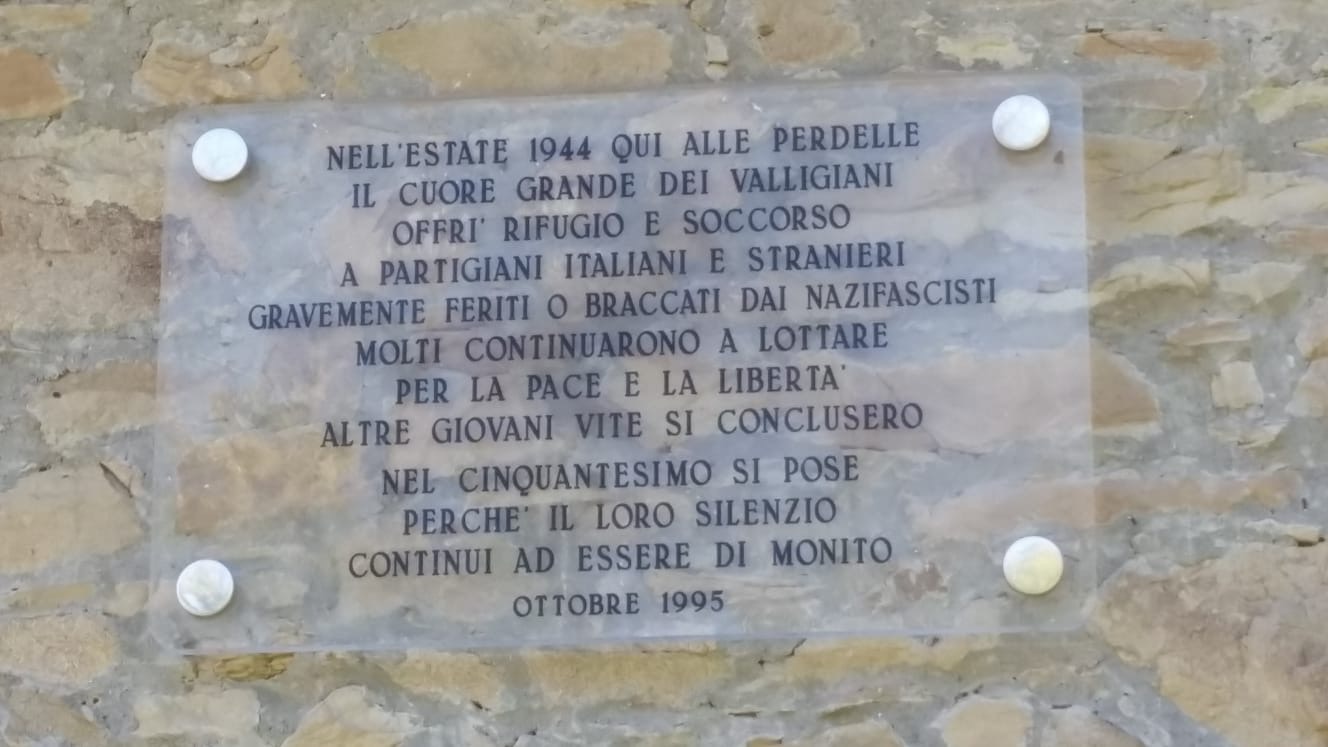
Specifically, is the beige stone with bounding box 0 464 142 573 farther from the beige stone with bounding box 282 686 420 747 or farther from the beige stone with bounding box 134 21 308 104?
the beige stone with bounding box 134 21 308 104

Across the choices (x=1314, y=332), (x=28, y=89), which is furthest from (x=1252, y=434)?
(x=28, y=89)

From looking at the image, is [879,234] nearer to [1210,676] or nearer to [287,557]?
[1210,676]

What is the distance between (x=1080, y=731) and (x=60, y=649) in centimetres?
154

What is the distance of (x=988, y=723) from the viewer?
260 centimetres

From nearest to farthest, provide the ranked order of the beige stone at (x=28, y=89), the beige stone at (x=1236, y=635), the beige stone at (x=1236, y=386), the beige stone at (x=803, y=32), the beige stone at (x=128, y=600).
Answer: the beige stone at (x=1236, y=635)
the beige stone at (x=1236, y=386)
the beige stone at (x=128, y=600)
the beige stone at (x=803, y=32)
the beige stone at (x=28, y=89)

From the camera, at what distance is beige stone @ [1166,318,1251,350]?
270 cm

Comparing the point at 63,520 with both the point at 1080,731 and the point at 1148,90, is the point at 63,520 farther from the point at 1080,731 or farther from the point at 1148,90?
the point at 1148,90

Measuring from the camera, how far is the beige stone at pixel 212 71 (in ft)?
9.73

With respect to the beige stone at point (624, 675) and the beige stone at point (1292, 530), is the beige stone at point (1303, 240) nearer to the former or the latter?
the beige stone at point (1292, 530)

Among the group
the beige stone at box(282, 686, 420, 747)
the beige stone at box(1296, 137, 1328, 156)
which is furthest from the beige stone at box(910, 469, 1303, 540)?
the beige stone at box(282, 686, 420, 747)

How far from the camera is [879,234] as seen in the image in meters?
2.77

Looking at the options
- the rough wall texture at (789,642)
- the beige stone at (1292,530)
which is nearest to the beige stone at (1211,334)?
the rough wall texture at (789,642)

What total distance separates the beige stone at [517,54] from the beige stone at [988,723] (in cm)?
110

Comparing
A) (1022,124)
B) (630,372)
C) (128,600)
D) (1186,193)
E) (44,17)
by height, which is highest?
(44,17)
